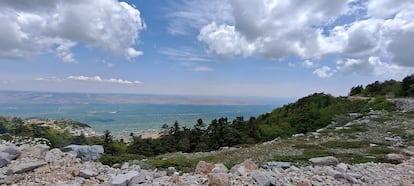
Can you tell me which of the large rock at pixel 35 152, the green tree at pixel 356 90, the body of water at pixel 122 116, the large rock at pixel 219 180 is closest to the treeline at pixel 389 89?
the green tree at pixel 356 90

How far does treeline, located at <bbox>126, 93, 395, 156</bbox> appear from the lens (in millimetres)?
25375

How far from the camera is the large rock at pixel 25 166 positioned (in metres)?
8.06

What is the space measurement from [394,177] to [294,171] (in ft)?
10.2

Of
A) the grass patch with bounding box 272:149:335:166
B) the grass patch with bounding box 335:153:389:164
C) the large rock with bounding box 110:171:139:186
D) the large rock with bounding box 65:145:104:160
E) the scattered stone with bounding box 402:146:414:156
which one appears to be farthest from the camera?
the scattered stone with bounding box 402:146:414:156

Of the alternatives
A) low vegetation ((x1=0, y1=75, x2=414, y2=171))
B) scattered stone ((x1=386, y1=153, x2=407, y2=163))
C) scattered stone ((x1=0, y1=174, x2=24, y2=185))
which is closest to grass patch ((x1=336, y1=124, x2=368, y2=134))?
low vegetation ((x1=0, y1=75, x2=414, y2=171))

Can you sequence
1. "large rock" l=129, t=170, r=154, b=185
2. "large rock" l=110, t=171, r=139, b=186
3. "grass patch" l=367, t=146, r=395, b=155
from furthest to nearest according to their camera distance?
1. "grass patch" l=367, t=146, r=395, b=155
2. "large rock" l=129, t=170, r=154, b=185
3. "large rock" l=110, t=171, r=139, b=186

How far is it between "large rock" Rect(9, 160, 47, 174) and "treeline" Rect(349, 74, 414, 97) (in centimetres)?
4234

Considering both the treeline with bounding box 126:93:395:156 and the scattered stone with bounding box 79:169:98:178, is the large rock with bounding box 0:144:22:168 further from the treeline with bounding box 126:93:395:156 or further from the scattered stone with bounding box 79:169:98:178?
the treeline with bounding box 126:93:395:156

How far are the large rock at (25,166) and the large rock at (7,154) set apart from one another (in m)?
0.49

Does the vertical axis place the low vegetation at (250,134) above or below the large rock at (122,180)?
below

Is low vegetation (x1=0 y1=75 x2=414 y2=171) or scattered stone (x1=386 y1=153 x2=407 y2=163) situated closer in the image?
scattered stone (x1=386 y1=153 x2=407 y2=163)

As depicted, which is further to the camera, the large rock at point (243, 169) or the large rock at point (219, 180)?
the large rock at point (243, 169)

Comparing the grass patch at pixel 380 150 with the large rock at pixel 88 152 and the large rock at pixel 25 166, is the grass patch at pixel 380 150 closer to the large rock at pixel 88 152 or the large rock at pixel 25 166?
the large rock at pixel 88 152

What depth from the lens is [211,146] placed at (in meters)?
25.3
